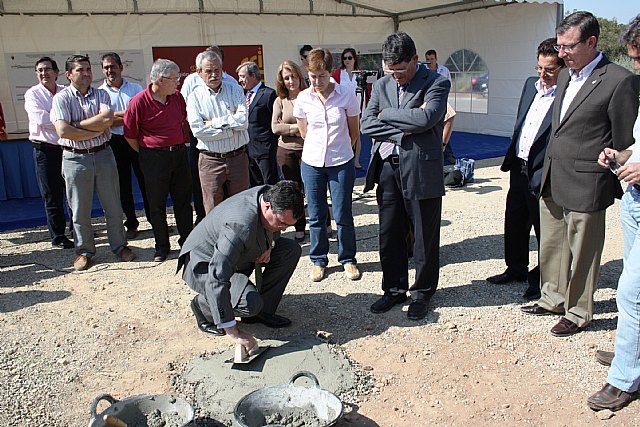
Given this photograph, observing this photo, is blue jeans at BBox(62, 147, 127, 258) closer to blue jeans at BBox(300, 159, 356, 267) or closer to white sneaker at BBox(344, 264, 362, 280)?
blue jeans at BBox(300, 159, 356, 267)

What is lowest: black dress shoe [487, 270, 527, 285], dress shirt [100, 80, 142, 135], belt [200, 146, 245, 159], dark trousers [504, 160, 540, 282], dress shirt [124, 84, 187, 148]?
black dress shoe [487, 270, 527, 285]

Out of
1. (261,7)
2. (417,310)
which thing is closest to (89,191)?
(417,310)

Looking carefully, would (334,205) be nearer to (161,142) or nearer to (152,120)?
(161,142)

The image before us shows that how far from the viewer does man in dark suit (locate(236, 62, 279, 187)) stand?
578cm

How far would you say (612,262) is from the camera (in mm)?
4887

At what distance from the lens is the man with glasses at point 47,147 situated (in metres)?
5.79

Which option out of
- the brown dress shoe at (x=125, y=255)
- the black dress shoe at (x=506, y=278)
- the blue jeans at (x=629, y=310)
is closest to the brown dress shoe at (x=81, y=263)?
the brown dress shoe at (x=125, y=255)

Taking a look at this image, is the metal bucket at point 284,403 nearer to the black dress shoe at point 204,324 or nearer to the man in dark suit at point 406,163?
the black dress shoe at point 204,324

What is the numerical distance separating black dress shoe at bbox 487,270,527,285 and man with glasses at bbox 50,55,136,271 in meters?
3.51

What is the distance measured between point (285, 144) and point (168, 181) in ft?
3.95

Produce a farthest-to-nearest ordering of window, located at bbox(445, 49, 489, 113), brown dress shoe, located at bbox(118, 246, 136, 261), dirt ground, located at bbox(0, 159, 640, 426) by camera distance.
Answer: window, located at bbox(445, 49, 489, 113), brown dress shoe, located at bbox(118, 246, 136, 261), dirt ground, located at bbox(0, 159, 640, 426)

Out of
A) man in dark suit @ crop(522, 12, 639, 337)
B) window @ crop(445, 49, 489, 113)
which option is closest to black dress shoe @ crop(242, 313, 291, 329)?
man in dark suit @ crop(522, 12, 639, 337)

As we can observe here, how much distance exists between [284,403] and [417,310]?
1.56m

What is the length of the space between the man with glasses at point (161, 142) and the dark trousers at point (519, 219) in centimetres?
300
